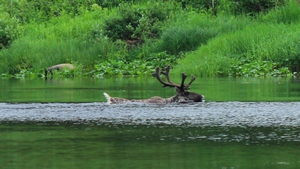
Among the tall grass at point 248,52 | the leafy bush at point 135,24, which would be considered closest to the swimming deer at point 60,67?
the leafy bush at point 135,24

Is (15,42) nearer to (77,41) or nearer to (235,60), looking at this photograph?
(77,41)

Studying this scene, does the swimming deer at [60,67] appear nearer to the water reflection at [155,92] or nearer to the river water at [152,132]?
the water reflection at [155,92]

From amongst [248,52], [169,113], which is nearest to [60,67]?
[248,52]

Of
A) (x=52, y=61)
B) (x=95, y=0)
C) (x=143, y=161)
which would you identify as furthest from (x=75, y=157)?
(x=95, y=0)

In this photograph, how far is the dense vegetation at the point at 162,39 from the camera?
1248 inches

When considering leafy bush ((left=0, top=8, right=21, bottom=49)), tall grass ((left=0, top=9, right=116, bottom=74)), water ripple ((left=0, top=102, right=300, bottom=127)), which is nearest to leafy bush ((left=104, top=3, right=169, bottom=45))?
tall grass ((left=0, top=9, right=116, bottom=74))

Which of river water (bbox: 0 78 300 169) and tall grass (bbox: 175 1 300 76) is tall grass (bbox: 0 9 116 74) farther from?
river water (bbox: 0 78 300 169)

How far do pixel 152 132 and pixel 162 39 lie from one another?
23094mm

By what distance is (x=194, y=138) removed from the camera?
1157 cm

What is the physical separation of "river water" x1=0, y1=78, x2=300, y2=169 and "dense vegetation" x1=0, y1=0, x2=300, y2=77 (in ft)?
35.0

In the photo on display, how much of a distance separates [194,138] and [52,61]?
80.8 feet

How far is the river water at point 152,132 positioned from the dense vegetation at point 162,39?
10.7 meters

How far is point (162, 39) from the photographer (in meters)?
35.3

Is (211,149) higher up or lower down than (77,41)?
lower down
